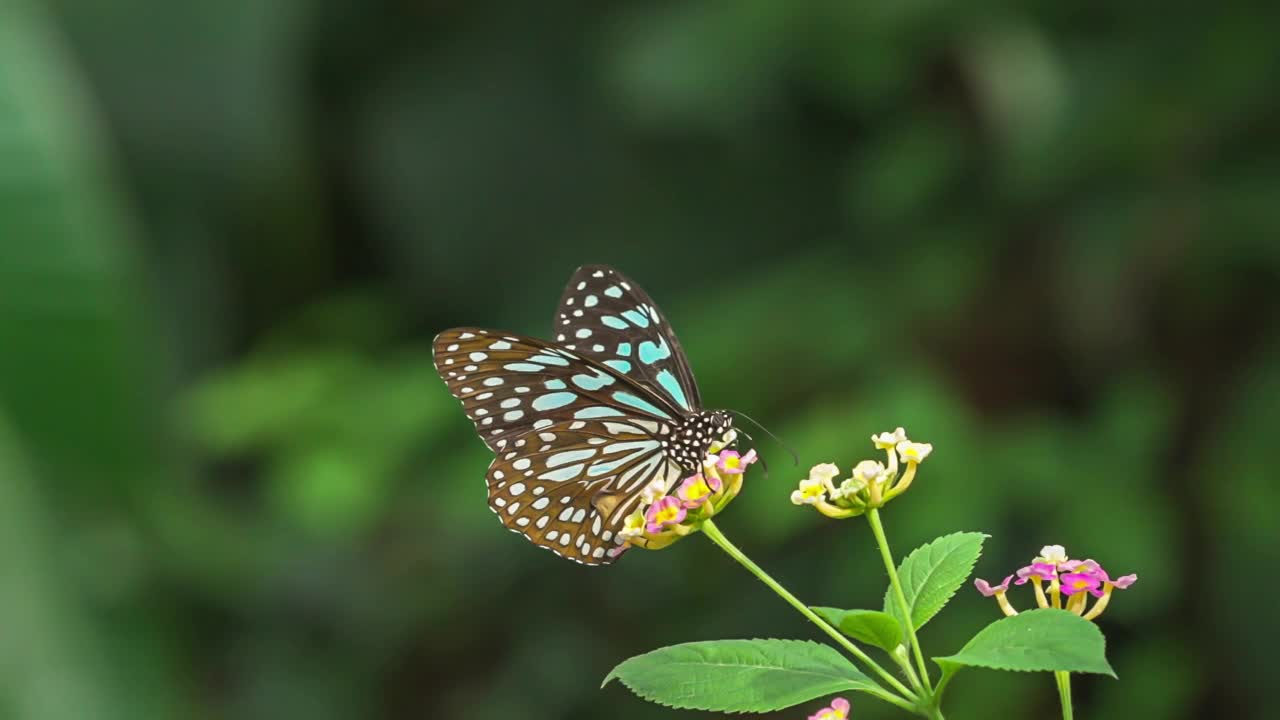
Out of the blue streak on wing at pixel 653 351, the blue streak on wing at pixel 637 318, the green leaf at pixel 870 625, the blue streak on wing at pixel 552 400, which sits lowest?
the green leaf at pixel 870 625

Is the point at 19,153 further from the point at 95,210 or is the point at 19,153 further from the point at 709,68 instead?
the point at 709,68

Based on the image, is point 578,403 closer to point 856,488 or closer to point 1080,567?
point 856,488

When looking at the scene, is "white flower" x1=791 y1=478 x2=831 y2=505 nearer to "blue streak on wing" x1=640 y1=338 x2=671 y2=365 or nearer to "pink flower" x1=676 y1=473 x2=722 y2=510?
"pink flower" x1=676 y1=473 x2=722 y2=510

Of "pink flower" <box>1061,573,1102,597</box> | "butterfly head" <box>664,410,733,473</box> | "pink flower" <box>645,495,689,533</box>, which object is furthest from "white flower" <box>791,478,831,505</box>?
"butterfly head" <box>664,410,733,473</box>

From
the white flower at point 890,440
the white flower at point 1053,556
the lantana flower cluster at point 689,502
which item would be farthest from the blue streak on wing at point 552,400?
the white flower at point 1053,556

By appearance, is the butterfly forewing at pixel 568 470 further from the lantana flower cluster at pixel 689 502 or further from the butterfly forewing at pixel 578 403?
the lantana flower cluster at pixel 689 502

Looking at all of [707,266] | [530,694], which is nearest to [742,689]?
[530,694]
